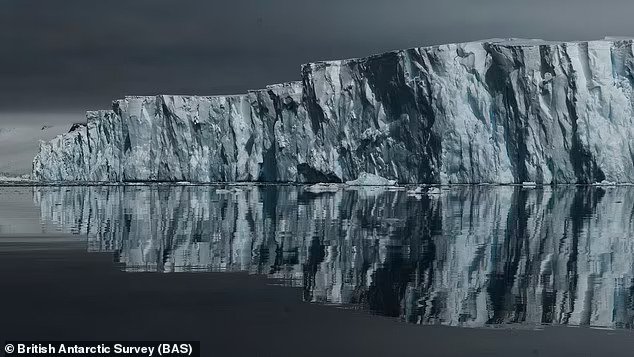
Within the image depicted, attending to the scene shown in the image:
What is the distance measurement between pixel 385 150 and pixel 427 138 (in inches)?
121

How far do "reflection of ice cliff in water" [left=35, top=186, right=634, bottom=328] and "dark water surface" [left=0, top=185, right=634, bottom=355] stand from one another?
0.03 meters

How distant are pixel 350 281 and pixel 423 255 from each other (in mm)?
2849

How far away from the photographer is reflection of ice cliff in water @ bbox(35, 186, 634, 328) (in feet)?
25.9

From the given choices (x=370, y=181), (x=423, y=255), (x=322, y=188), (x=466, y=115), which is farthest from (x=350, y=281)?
(x=370, y=181)

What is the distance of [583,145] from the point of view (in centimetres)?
4200

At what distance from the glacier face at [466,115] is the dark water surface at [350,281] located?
84.9 ft

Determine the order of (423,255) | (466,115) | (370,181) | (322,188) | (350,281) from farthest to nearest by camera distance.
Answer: (370,181) → (466,115) → (322,188) → (423,255) → (350,281)

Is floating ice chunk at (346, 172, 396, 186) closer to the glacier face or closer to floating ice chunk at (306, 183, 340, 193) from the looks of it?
floating ice chunk at (306, 183, 340, 193)

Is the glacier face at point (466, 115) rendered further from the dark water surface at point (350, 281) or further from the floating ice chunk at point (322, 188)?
the dark water surface at point (350, 281)

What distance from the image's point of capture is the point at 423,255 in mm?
12000

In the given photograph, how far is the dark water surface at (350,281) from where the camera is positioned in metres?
6.59

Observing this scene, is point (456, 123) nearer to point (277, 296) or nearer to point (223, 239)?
point (223, 239)

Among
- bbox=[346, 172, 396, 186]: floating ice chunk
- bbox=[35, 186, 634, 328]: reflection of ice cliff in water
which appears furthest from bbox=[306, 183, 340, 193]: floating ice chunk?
bbox=[35, 186, 634, 328]: reflection of ice cliff in water

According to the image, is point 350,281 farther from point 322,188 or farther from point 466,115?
point 466,115
